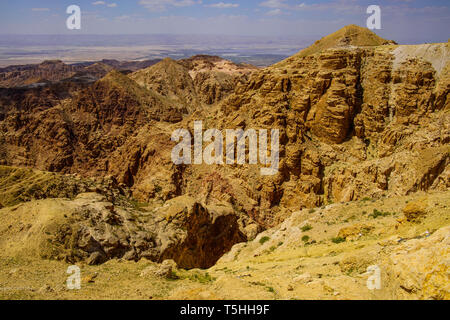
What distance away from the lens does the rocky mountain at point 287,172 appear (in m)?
19.7

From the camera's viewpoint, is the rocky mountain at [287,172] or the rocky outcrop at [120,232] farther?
the rocky mountain at [287,172]

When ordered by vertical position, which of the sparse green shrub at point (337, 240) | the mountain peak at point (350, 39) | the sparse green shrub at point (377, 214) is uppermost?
the mountain peak at point (350, 39)

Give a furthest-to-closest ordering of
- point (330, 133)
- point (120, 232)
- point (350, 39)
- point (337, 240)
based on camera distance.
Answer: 1. point (350, 39)
2. point (330, 133)
3. point (120, 232)
4. point (337, 240)

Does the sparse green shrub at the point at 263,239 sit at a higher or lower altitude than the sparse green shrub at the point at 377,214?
lower

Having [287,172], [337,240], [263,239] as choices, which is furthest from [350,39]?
[337,240]

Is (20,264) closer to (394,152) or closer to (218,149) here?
(218,149)

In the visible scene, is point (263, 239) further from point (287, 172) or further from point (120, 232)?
A: point (287, 172)

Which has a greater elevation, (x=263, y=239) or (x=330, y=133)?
(x=330, y=133)

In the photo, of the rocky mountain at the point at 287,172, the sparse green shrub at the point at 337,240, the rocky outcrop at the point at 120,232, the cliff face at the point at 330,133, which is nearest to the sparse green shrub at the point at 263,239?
the rocky mountain at the point at 287,172

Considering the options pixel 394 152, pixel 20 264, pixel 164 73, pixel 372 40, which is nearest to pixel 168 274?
pixel 20 264

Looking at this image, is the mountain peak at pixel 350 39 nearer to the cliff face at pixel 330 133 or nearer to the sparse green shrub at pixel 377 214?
the cliff face at pixel 330 133

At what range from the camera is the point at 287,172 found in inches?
1508
